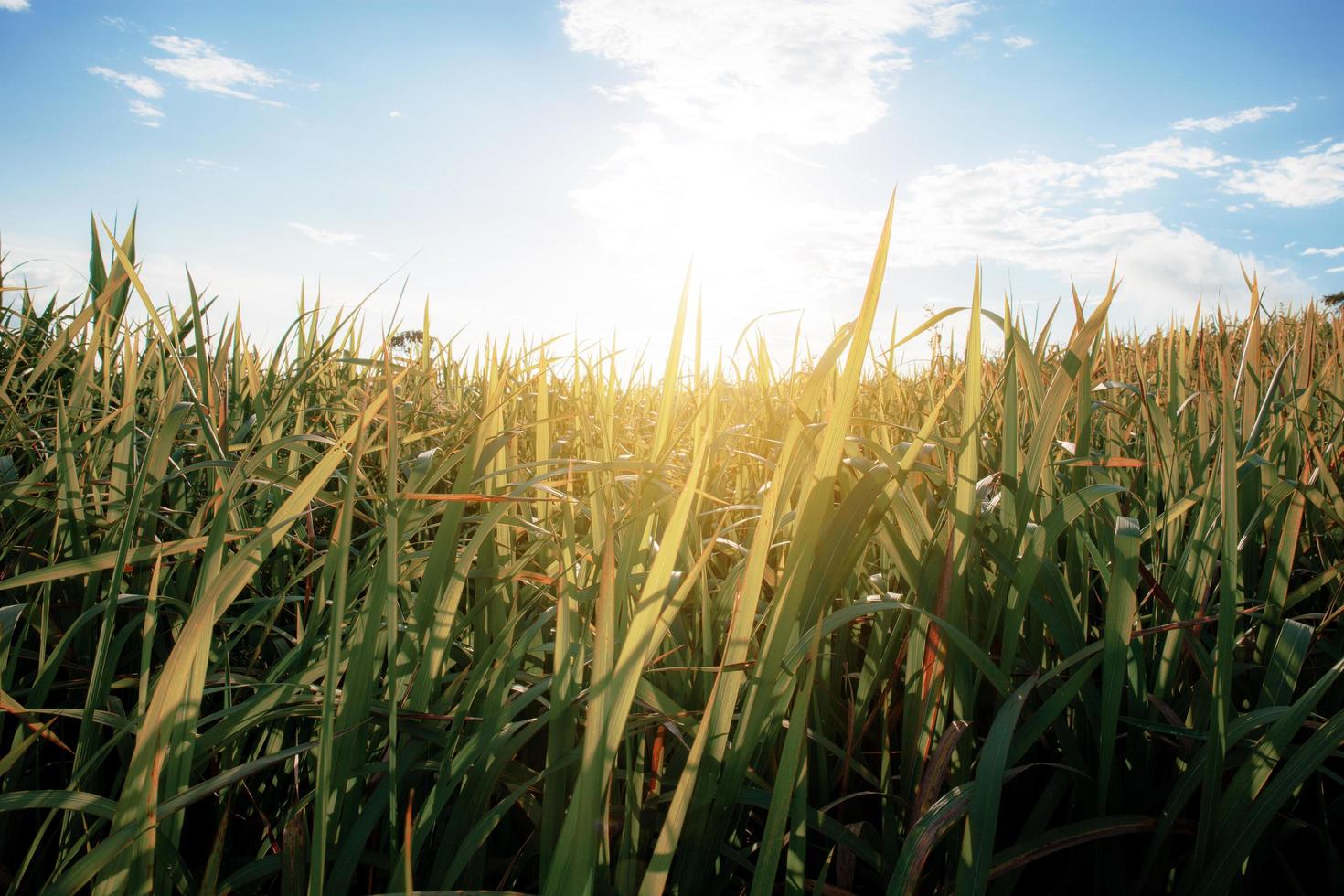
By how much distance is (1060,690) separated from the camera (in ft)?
2.37

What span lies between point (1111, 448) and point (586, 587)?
3.55 ft

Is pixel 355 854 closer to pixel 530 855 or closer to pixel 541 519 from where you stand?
pixel 530 855

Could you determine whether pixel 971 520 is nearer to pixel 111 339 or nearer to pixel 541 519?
pixel 541 519

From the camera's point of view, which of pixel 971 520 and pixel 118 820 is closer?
pixel 118 820

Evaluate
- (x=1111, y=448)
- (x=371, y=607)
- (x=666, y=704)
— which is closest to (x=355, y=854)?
(x=371, y=607)

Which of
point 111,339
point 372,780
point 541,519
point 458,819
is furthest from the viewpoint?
point 111,339

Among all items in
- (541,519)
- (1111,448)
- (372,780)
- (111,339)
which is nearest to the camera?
(372,780)

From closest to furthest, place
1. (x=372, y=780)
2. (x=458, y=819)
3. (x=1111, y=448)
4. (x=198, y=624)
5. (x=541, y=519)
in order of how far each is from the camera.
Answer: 1. (x=198, y=624)
2. (x=458, y=819)
3. (x=372, y=780)
4. (x=541, y=519)
5. (x=1111, y=448)

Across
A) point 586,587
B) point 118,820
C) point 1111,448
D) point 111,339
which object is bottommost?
point 118,820

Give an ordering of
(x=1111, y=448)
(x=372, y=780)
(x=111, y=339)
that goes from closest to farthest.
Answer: (x=372, y=780)
(x=1111, y=448)
(x=111, y=339)

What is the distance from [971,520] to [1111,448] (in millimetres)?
839

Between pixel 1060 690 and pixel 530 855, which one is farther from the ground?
pixel 1060 690

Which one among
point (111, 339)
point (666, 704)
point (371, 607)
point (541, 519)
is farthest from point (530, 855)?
point (111, 339)

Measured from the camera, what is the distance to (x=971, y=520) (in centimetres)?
76
